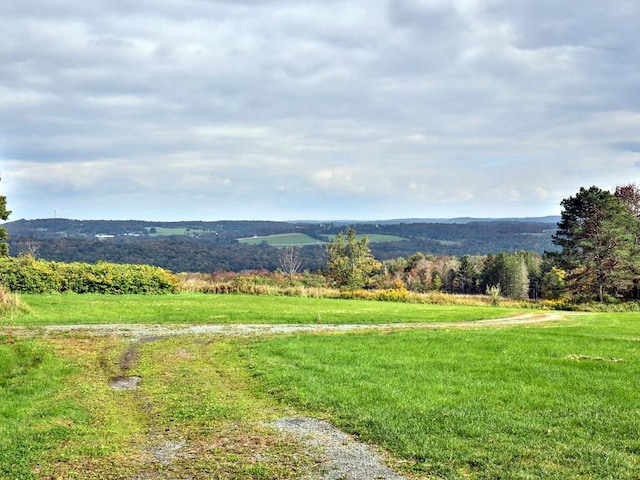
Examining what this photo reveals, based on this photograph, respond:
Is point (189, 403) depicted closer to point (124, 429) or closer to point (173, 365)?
point (124, 429)

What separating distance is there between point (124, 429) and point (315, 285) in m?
45.2

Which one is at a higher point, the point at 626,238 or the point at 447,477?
the point at 626,238

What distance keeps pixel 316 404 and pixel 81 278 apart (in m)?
32.0

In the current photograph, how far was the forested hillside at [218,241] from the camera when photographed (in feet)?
294

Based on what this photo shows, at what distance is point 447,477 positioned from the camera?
6.84 m

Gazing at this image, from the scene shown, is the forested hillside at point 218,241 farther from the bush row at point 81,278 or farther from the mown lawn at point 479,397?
the mown lawn at point 479,397

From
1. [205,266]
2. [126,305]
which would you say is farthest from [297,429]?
[205,266]

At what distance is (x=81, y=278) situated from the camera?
38031mm

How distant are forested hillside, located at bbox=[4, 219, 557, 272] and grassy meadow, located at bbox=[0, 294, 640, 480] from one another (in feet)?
202

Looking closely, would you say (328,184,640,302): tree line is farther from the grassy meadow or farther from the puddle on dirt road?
the puddle on dirt road

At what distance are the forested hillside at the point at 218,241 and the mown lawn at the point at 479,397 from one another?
62.5 meters

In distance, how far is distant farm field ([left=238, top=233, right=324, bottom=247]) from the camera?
148m

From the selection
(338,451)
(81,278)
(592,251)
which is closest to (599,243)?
(592,251)

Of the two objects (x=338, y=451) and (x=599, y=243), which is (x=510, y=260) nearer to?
(x=599, y=243)
